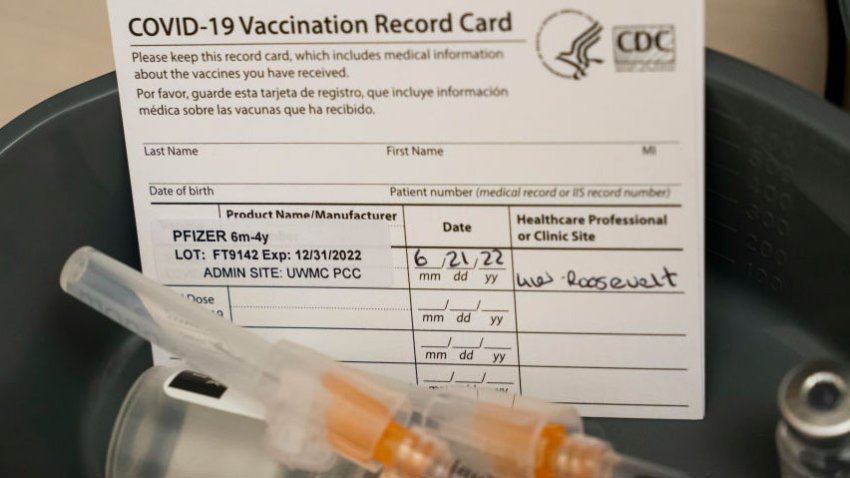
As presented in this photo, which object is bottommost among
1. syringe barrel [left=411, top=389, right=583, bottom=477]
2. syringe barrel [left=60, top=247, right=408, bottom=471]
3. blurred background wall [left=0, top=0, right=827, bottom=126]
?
syringe barrel [left=411, top=389, right=583, bottom=477]

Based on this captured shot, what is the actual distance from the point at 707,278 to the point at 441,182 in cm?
18

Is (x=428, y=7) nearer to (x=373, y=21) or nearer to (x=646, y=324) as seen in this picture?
(x=373, y=21)

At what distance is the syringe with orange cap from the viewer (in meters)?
0.46

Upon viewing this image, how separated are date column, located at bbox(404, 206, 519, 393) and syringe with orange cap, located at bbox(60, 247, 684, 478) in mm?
48

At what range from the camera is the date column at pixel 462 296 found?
539 millimetres

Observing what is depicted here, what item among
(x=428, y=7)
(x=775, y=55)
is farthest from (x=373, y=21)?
(x=775, y=55)

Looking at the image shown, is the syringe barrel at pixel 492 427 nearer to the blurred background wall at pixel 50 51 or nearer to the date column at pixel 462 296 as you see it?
the date column at pixel 462 296

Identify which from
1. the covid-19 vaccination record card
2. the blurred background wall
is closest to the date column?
the covid-19 vaccination record card

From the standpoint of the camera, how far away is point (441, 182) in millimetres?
531

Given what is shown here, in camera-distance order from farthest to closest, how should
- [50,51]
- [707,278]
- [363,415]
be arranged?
[50,51] → [707,278] → [363,415]

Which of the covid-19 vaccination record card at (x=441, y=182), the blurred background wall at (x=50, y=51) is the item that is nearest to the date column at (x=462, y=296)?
the covid-19 vaccination record card at (x=441, y=182)
